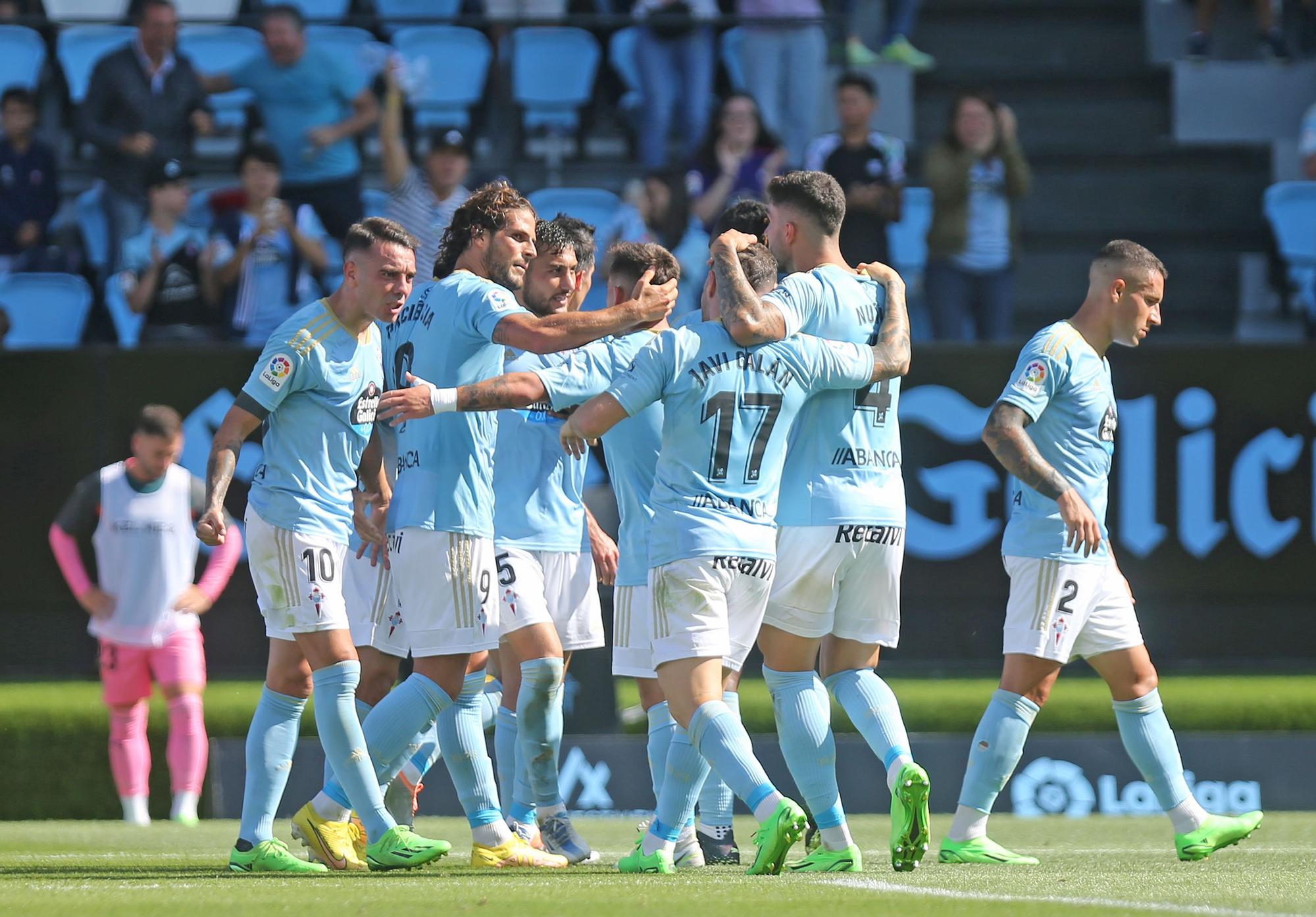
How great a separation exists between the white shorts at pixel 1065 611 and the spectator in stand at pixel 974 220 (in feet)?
18.2

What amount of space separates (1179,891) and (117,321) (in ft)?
28.9

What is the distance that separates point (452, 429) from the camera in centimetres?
668

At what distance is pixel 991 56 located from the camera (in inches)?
610

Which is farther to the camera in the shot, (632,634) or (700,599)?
(632,634)

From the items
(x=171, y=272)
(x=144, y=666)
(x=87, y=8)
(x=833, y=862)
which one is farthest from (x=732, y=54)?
(x=833, y=862)

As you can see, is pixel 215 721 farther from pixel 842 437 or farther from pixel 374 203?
pixel 842 437

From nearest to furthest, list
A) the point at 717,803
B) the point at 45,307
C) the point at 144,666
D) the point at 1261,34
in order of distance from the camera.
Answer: the point at 717,803, the point at 144,666, the point at 45,307, the point at 1261,34

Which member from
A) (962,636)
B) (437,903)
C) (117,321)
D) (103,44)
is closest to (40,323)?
(117,321)

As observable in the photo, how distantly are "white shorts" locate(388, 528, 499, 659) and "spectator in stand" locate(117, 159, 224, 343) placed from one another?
5897 millimetres

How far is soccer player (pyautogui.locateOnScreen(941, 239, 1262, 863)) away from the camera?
6.87 meters

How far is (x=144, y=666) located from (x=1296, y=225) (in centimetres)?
836

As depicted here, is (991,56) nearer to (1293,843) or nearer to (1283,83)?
(1283,83)

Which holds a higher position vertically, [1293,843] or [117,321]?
[117,321]

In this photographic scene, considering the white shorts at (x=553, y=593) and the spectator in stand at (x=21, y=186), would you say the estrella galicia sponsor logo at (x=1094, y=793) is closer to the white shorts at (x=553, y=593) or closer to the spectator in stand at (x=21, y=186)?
the white shorts at (x=553, y=593)
